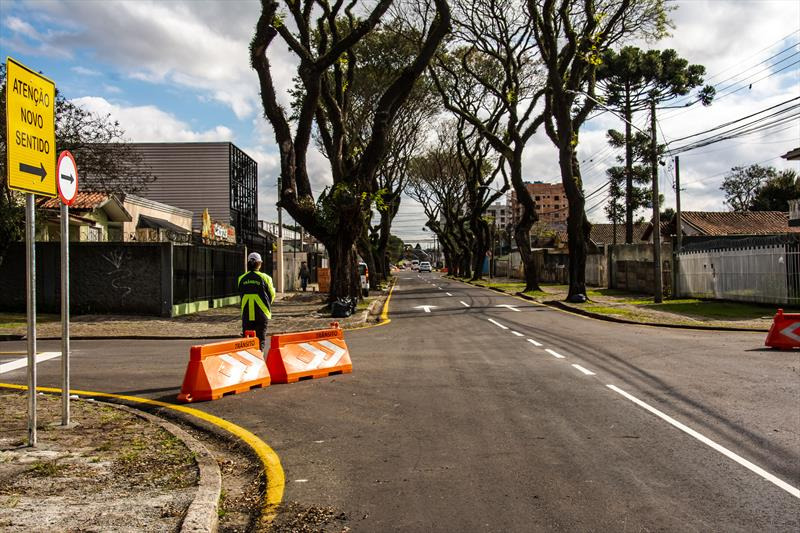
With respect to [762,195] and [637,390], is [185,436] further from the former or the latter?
[762,195]

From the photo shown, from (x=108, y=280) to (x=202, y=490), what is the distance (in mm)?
18325

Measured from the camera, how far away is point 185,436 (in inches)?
259

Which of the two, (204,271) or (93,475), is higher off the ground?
(204,271)

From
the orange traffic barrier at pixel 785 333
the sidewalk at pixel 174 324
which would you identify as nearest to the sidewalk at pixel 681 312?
the orange traffic barrier at pixel 785 333

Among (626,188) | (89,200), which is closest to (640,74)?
(626,188)

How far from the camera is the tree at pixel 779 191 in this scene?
64.0m

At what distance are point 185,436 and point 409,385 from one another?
3561 millimetres

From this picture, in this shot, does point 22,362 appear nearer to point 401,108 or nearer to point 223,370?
point 223,370

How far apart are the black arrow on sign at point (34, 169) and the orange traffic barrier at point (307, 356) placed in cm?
425

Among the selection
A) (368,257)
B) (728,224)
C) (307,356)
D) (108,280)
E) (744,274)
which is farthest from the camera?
(728,224)

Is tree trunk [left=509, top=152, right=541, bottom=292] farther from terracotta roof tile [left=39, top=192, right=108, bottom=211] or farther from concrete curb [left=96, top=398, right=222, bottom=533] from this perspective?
concrete curb [left=96, top=398, right=222, bottom=533]

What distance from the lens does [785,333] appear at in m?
13.2

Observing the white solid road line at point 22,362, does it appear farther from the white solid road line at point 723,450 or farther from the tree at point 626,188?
the tree at point 626,188

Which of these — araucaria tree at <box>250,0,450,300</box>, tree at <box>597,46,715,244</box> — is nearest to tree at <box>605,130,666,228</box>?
tree at <box>597,46,715,244</box>
